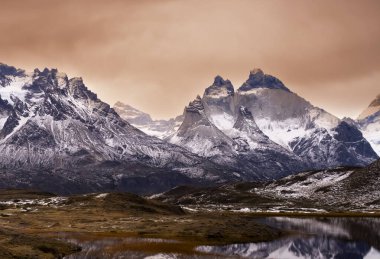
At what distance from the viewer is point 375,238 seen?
138125 mm

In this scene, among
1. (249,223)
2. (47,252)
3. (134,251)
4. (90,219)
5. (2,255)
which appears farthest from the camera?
(90,219)

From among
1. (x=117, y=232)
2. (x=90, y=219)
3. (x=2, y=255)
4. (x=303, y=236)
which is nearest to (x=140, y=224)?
(x=117, y=232)

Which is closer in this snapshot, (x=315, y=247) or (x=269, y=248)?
(x=269, y=248)

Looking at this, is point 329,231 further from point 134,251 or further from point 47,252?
point 47,252

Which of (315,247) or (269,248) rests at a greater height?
(269,248)

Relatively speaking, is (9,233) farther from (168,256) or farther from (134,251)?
(168,256)

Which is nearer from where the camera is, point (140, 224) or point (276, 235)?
point (276, 235)

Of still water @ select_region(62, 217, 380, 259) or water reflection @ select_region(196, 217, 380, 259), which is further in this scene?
water reflection @ select_region(196, 217, 380, 259)

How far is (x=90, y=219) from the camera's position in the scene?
180250 mm

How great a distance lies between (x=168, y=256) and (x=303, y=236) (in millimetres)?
54266

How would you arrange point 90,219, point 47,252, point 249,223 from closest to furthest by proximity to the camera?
point 47,252 < point 249,223 < point 90,219

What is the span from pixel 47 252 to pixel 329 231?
87.2 metres

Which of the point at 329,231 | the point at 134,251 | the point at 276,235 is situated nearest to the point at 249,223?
the point at 276,235

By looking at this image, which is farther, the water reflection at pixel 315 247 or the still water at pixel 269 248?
the water reflection at pixel 315 247
